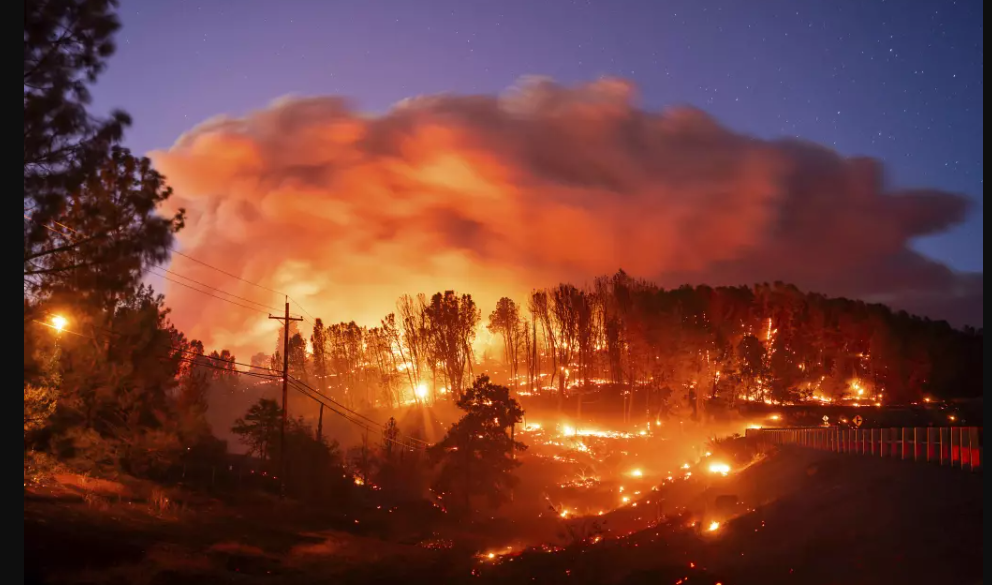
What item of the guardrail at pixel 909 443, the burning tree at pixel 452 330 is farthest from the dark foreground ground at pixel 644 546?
the burning tree at pixel 452 330

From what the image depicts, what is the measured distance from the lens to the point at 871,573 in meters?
16.9

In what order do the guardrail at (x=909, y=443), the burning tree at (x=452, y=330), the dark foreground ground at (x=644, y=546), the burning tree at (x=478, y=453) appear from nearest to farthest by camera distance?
the dark foreground ground at (x=644, y=546) < the guardrail at (x=909, y=443) < the burning tree at (x=478, y=453) < the burning tree at (x=452, y=330)

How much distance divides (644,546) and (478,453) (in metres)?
26.8

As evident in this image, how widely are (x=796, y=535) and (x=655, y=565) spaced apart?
4641 millimetres

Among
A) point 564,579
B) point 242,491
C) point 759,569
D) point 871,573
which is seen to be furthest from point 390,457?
point 871,573

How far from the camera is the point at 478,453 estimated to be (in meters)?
53.3

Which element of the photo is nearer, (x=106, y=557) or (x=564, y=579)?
(x=106, y=557)

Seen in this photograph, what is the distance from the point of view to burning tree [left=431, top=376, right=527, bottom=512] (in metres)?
51.8

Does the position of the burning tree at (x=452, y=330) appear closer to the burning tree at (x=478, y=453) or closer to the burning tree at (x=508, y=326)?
the burning tree at (x=508, y=326)

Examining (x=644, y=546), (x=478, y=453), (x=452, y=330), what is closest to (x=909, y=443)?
(x=644, y=546)

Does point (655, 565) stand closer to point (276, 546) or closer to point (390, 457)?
point (276, 546)

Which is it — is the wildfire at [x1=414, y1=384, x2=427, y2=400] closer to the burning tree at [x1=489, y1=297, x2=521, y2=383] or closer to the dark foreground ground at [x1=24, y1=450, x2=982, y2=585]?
the burning tree at [x1=489, y1=297, x2=521, y2=383]

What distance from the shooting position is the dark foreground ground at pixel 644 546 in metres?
17.2

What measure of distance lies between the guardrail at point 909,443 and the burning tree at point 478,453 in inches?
816
